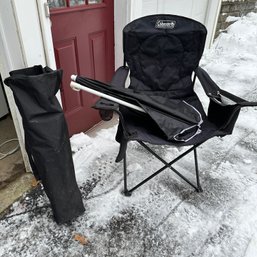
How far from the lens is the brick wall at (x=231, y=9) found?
470 centimetres

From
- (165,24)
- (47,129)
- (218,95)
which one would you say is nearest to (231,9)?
(165,24)

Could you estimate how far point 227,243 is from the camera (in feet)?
4.66

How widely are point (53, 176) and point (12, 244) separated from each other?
0.48m

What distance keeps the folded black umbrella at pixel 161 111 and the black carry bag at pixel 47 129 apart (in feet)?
0.65

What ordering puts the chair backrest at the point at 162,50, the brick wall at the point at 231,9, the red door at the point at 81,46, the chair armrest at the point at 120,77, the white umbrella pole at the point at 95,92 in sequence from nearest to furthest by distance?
the white umbrella pole at the point at 95,92
the chair armrest at the point at 120,77
the chair backrest at the point at 162,50
the red door at the point at 81,46
the brick wall at the point at 231,9

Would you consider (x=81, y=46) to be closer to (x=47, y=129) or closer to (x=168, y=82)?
(x=168, y=82)

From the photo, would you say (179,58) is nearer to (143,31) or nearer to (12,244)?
(143,31)

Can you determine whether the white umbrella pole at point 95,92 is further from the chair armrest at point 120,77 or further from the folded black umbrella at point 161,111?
the chair armrest at point 120,77

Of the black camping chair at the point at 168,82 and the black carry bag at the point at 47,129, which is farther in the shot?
the black camping chair at the point at 168,82

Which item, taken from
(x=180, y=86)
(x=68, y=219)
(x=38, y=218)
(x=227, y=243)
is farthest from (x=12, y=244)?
(x=180, y=86)

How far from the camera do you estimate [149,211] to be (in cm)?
160

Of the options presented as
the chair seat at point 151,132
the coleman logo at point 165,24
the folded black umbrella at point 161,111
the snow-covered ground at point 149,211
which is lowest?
the snow-covered ground at point 149,211

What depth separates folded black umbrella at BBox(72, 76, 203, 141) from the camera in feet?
4.31

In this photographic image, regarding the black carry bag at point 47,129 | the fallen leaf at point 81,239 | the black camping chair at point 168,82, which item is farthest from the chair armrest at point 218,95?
the fallen leaf at point 81,239
